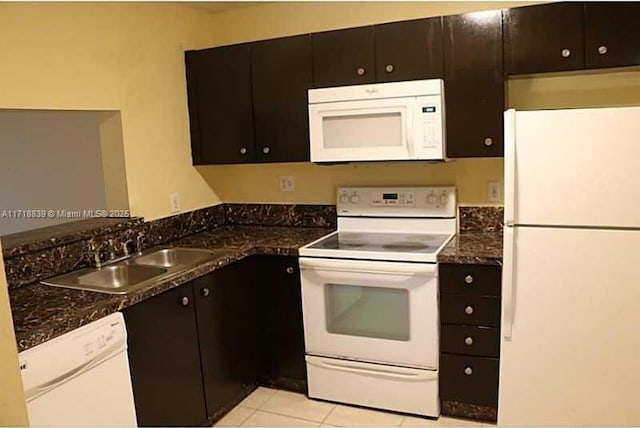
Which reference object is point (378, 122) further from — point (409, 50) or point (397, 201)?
point (397, 201)

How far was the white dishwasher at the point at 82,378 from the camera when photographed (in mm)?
1607

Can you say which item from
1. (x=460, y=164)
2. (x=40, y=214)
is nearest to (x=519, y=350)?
(x=460, y=164)

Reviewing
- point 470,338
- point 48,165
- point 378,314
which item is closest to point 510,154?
point 470,338

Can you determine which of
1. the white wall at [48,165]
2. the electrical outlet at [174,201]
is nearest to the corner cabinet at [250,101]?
the electrical outlet at [174,201]

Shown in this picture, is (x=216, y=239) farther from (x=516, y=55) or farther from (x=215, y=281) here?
(x=516, y=55)

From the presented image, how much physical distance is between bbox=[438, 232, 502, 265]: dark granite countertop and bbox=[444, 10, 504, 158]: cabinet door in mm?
441

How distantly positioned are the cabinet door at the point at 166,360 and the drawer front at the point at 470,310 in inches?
46.5

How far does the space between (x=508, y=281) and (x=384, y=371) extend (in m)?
0.80

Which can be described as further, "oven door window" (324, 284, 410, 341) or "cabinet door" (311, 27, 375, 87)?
"cabinet door" (311, 27, 375, 87)

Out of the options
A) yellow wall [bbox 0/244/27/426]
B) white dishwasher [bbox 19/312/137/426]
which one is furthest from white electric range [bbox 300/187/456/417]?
yellow wall [bbox 0/244/27/426]

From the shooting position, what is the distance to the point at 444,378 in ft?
8.34

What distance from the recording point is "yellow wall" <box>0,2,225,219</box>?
2213 millimetres

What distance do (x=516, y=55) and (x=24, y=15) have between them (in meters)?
2.18

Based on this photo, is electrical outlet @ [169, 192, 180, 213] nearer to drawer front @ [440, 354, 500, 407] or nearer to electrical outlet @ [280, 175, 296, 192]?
electrical outlet @ [280, 175, 296, 192]
